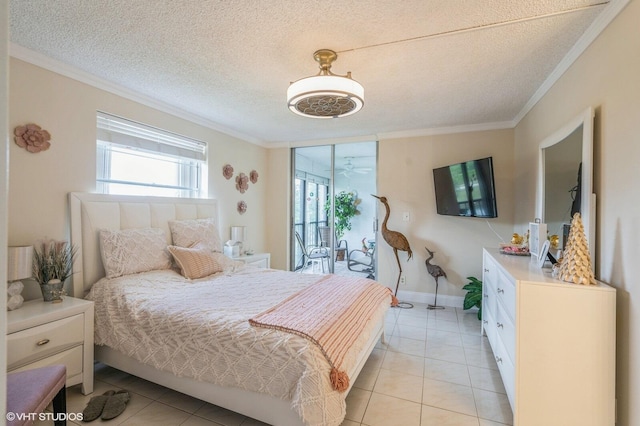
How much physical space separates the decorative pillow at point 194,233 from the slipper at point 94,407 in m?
1.34

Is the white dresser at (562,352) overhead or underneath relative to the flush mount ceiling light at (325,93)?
underneath

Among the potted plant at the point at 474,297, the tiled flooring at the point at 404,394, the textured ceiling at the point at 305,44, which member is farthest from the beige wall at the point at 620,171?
the potted plant at the point at 474,297

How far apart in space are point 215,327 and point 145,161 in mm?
2177

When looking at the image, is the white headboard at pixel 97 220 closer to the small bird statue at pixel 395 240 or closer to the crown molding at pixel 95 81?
the crown molding at pixel 95 81

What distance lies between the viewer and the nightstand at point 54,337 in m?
1.61

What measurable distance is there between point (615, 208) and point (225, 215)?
375 cm

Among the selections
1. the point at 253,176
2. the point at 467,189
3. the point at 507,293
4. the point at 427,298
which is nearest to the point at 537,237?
the point at 507,293

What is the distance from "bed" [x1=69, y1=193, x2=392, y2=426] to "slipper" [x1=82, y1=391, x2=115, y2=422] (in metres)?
0.19

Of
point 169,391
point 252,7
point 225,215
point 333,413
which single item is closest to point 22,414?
point 169,391

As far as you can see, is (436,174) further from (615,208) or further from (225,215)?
(225,215)

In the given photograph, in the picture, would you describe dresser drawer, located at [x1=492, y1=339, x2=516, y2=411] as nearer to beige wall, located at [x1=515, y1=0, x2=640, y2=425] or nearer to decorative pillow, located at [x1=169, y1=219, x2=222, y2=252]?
beige wall, located at [x1=515, y1=0, x2=640, y2=425]

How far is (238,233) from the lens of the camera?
391 cm

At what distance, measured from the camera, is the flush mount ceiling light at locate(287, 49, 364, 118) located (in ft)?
5.69

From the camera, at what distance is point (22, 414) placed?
1.16 m
